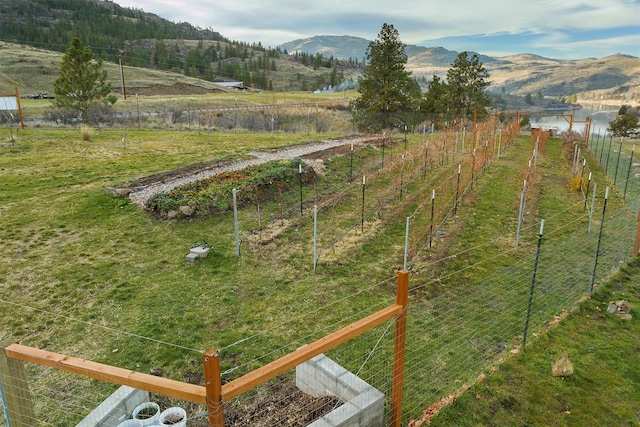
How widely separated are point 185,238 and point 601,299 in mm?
8151

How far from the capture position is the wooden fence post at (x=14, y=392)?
2.78m

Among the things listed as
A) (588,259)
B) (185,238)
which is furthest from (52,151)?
(588,259)

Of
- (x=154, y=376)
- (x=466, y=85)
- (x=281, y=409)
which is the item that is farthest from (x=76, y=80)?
(x=466, y=85)

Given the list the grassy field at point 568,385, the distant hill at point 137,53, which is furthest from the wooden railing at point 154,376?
the distant hill at point 137,53

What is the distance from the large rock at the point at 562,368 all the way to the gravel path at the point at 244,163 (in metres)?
9.94

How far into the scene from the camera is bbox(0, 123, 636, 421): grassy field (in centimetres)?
562

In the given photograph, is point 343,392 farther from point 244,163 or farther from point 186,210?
point 244,163

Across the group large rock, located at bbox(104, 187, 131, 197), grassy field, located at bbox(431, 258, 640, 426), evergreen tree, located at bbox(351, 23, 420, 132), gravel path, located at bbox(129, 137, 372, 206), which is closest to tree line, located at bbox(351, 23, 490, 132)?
evergreen tree, located at bbox(351, 23, 420, 132)

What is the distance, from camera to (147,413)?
13.6ft

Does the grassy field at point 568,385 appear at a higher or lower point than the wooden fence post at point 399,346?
lower

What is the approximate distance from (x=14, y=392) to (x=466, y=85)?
35.2m

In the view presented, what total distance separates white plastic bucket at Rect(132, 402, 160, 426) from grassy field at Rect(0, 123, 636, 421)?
847 mm

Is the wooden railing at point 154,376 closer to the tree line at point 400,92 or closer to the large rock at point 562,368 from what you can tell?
the large rock at point 562,368

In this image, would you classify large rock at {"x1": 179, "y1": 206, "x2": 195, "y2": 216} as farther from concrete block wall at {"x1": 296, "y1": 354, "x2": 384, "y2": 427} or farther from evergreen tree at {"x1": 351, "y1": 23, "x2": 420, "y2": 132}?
evergreen tree at {"x1": 351, "y1": 23, "x2": 420, "y2": 132}
